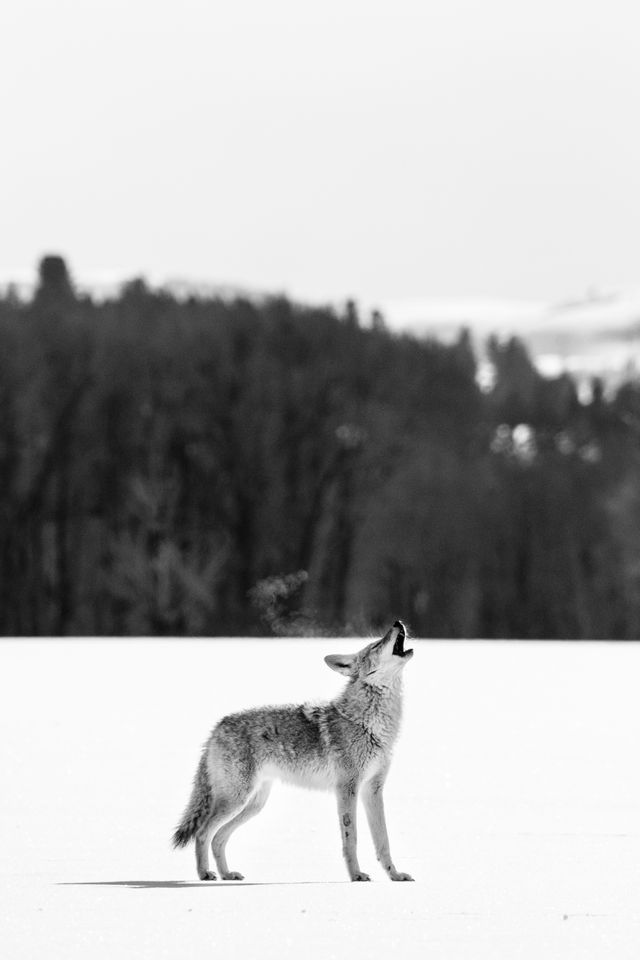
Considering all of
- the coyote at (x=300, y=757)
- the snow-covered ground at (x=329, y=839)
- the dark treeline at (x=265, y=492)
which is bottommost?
the snow-covered ground at (x=329, y=839)

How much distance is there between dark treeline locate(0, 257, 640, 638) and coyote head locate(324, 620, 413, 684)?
32.5 metres

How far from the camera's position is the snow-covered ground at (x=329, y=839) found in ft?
22.3

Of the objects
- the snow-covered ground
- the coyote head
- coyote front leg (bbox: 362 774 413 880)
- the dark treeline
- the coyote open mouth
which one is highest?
the dark treeline

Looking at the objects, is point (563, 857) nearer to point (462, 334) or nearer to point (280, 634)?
point (280, 634)

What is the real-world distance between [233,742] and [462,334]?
162ft

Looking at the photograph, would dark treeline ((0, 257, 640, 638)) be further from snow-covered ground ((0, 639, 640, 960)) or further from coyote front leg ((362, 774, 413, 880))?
coyote front leg ((362, 774, 413, 880))

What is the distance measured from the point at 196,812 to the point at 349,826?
0.68 meters

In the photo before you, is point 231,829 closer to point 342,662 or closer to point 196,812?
point 196,812

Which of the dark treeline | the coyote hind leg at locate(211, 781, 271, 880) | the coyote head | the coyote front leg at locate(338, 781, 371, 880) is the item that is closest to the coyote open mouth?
the coyote head

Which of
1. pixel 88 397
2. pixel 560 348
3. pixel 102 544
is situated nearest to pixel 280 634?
pixel 102 544

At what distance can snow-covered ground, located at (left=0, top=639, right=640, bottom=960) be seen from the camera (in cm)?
680

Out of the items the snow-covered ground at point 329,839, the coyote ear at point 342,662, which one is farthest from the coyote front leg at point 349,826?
the coyote ear at point 342,662

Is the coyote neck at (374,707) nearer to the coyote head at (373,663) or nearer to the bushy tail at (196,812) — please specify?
the coyote head at (373,663)

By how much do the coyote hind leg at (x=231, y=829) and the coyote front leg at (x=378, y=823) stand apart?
1.44 feet
